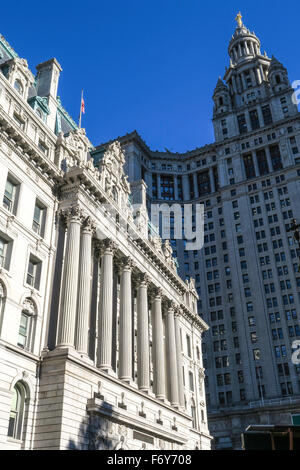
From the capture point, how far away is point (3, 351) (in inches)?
1171

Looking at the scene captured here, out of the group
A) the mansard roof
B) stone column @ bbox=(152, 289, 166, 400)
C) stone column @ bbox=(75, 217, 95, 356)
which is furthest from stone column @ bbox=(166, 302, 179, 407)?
the mansard roof

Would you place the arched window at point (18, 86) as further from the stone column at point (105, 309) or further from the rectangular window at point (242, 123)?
the rectangular window at point (242, 123)

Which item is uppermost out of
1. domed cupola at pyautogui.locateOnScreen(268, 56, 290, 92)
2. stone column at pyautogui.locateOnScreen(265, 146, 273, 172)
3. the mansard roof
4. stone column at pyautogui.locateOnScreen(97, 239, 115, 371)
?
domed cupola at pyautogui.locateOnScreen(268, 56, 290, 92)

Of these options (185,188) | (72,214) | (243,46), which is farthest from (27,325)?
(243,46)

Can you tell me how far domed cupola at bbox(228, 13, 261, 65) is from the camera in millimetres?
150125

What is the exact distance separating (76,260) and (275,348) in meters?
69.3

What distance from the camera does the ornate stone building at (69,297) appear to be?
31.4m

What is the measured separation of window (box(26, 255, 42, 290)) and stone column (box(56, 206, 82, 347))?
229 cm

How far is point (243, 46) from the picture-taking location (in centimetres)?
15300

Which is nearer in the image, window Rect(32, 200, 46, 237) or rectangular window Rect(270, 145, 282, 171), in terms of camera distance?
window Rect(32, 200, 46, 237)

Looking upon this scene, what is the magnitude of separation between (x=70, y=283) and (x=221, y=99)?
381 feet

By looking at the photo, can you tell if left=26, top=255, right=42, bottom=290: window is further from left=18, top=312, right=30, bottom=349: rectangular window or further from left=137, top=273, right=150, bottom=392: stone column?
left=137, top=273, right=150, bottom=392: stone column

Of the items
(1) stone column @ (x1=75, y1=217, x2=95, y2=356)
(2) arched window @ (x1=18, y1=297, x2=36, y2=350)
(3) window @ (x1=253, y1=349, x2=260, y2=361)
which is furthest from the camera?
(3) window @ (x1=253, y1=349, x2=260, y2=361)
